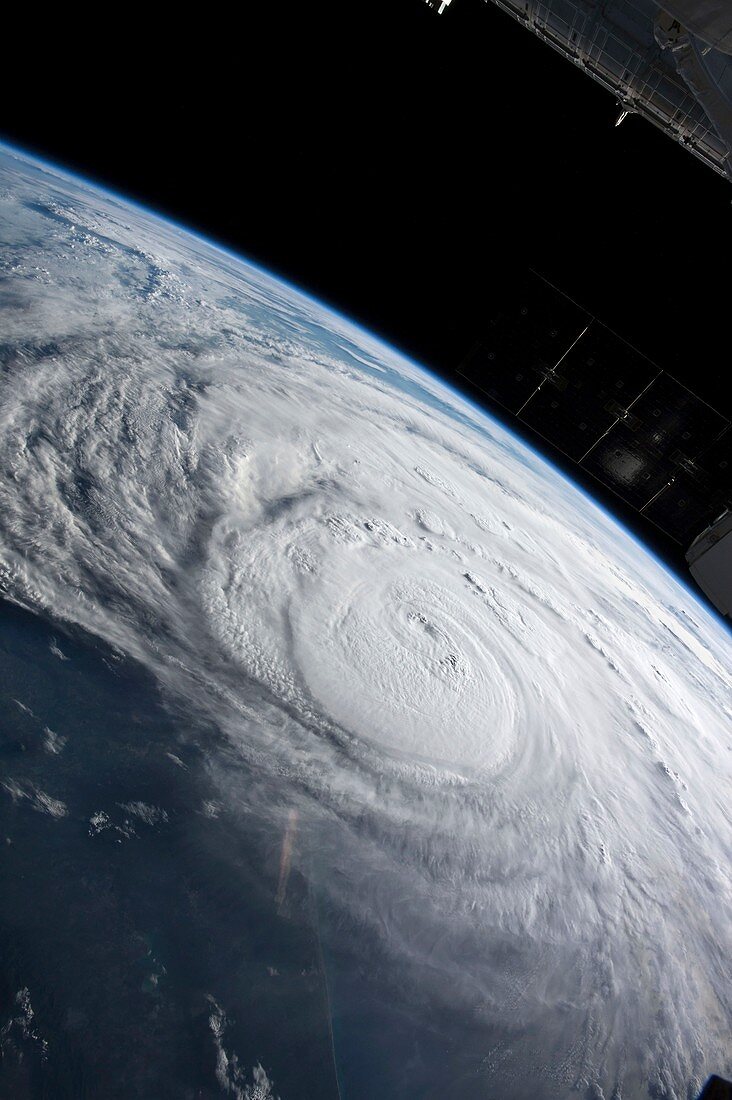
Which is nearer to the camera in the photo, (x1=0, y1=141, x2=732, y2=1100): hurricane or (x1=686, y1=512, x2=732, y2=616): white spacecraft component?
(x1=686, y1=512, x2=732, y2=616): white spacecraft component

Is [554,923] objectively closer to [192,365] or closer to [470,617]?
[470,617]

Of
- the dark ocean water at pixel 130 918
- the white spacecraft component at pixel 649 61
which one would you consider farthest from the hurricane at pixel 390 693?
the white spacecraft component at pixel 649 61

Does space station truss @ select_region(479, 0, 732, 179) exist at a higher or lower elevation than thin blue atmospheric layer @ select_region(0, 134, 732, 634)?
higher

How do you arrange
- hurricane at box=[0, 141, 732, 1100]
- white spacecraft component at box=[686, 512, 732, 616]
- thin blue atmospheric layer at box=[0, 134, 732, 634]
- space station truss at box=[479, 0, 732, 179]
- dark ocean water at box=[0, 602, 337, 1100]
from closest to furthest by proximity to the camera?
space station truss at box=[479, 0, 732, 179], dark ocean water at box=[0, 602, 337, 1100], white spacecraft component at box=[686, 512, 732, 616], hurricane at box=[0, 141, 732, 1100], thin blue atmospheric layer at box=[0, 134, 732, 634]

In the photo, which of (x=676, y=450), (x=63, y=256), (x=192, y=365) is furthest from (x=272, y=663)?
(x=63, y=256)

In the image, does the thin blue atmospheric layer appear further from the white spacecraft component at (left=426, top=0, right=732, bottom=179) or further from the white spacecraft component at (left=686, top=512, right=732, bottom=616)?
the white spacecraft component at (left=426, top=0, right=732, bottom=179)

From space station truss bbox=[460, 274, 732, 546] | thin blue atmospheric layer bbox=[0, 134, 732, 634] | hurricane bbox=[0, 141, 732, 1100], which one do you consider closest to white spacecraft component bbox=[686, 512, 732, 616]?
space station truss bbox=[460, 274, 732, 546]

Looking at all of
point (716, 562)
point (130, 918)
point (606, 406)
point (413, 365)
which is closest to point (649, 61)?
point (716, 562)

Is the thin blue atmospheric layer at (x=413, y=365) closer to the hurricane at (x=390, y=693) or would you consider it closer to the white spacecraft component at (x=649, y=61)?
the hurricane at (x=390, y=693)
